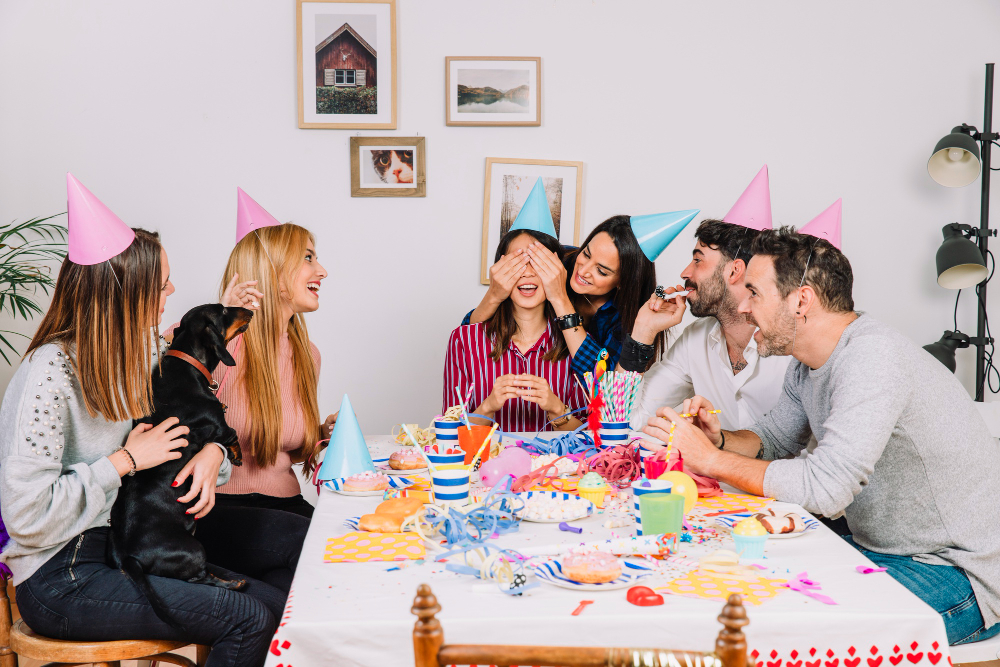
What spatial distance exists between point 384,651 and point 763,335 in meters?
1.11

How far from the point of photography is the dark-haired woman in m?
2.43

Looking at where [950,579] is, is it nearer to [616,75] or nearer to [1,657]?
[1,657]

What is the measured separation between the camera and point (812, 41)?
3420 millimetres

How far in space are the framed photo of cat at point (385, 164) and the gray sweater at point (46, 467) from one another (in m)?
1.99

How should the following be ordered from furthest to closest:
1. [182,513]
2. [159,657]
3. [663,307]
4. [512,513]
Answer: [663,307] < [182,513] < [159,657] < [512,513]

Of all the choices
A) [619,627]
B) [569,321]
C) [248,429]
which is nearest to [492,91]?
[569,321]

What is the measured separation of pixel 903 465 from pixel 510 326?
1285mm

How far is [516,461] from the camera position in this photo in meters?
1.61

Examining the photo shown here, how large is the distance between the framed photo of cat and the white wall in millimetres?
53

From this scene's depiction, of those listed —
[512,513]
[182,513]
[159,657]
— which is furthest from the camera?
[182,513]

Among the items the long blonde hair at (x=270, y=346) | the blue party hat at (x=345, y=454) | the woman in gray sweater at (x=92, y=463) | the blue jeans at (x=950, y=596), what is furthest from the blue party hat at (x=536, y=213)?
the blue jeans at (x=950, y=596)

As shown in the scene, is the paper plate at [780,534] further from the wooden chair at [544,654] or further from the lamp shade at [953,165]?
the lamp shade at [953,165]

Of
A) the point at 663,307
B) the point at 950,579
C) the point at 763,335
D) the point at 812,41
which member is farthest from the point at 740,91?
the point at 950,579

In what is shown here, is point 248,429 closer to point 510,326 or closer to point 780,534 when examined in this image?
point 510,326
